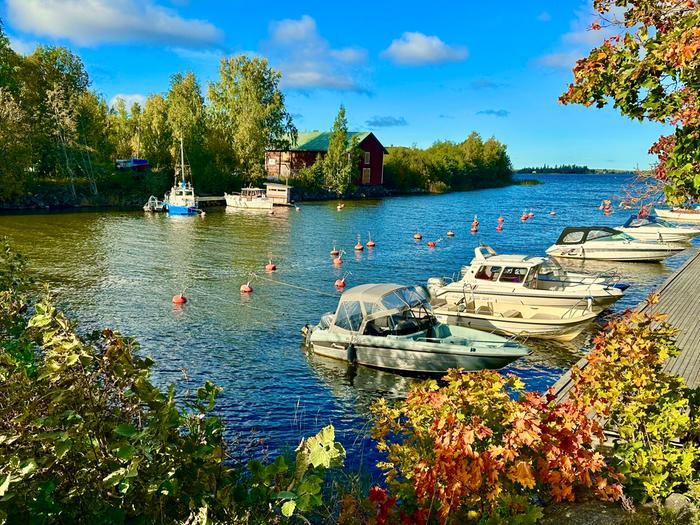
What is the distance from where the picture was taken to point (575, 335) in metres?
20.7

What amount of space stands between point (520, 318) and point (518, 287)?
133 centimetres

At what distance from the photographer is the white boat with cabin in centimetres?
6938

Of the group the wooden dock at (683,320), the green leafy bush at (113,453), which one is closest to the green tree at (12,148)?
Result: the wooden dock at (683,320)

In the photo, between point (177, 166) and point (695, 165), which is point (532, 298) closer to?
point (695, 165)

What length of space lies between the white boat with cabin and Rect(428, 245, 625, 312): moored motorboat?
4879 cm

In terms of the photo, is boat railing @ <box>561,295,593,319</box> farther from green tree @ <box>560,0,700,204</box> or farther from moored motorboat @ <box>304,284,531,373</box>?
green tree @ <box>560,0,700,204</box>

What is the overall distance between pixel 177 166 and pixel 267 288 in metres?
53.9

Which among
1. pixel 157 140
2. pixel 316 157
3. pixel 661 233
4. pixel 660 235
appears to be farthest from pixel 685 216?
pixel 157 140

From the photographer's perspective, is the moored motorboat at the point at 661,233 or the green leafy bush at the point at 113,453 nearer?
the green leafy bush at the point at 113,453

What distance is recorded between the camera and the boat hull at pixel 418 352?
16359 mm

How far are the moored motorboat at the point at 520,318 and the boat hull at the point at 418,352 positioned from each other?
2793 millimetres

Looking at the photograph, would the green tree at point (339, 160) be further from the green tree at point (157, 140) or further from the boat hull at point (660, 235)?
the boat hull at point (660, 235)

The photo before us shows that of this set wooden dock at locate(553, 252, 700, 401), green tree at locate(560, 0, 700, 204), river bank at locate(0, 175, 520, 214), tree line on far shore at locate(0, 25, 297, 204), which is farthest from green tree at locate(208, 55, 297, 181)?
green tree at locate(560, 0, 700, 204)

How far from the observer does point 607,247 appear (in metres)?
37.4
